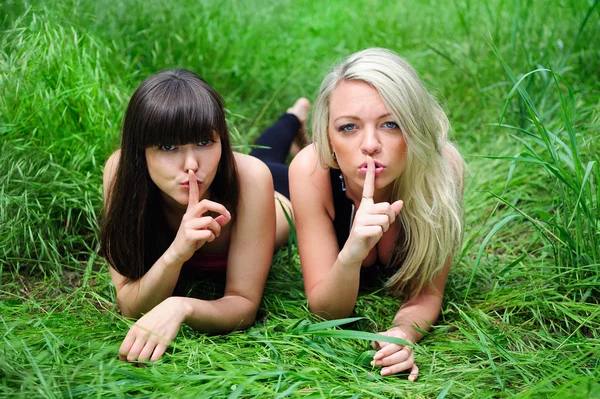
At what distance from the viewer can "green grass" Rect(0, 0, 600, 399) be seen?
2.10 metres

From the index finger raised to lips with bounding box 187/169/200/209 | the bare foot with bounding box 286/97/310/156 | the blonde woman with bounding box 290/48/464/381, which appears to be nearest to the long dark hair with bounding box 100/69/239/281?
the index finger raised to lips with bounding box 187/169/200/209

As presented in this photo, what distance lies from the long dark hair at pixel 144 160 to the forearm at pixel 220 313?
0.32 metres

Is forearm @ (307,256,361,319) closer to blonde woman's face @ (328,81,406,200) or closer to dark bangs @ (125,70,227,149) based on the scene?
blonde woman's face @ (328,81,406,200)

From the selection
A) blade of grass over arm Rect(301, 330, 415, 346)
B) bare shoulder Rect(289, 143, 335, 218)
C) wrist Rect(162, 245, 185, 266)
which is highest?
bare shoulder Rect(289, 143, 335, 218)

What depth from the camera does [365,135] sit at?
7.55ft

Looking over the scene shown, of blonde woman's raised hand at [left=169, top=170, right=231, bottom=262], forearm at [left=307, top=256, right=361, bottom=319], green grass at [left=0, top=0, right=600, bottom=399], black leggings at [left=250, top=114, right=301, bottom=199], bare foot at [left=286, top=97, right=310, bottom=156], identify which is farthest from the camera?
bare foot at [left=286, top=97, right=310, bottom=156]

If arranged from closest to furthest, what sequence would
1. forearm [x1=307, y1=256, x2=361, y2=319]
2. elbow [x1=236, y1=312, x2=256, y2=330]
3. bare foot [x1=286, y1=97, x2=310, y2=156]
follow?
forearm [x1=307, y1=256, x2=361, y2=319] < elbow [x1=236, y1=312, x2=256, y2=330] < bare foot [x1=286, y1=97, x2=310, y2=156]

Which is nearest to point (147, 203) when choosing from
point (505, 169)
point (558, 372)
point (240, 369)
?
point (240, 369)

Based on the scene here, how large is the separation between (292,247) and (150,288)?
101cm

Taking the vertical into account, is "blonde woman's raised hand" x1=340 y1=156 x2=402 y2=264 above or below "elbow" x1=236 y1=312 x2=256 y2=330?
above

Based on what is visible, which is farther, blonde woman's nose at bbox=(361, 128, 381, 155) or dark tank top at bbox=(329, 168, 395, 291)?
dark tank top at bbox=(329, 168, 395, 291)

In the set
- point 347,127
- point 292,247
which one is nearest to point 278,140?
point 292,247

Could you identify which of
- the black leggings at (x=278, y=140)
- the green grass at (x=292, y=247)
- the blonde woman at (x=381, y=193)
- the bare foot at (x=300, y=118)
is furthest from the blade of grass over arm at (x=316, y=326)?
the bare foot at (x=300, y=118)

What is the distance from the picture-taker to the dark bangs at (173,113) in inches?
89.0
